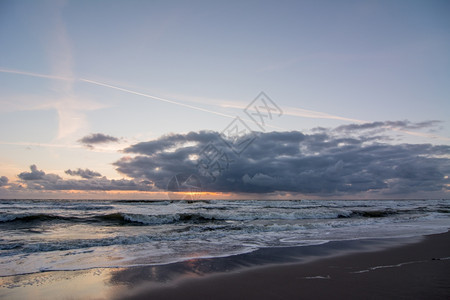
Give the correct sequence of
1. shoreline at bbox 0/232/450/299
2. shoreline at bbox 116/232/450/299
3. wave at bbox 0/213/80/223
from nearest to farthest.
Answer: shoreline at bbox 116/232/450/299 → shoreline at bbox 0/232/450/299 → wave at bbox 0/213/80/223

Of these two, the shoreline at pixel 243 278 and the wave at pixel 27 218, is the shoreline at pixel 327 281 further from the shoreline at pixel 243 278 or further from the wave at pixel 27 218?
the wave at pixel 27 218

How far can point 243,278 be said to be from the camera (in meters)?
6.01

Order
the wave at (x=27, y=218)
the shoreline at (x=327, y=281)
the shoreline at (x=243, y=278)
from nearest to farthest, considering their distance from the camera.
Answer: the shoreline at (x=327, y=281)
the shoreline at (x=243, y=278)
the wave at (x=27, y=218)

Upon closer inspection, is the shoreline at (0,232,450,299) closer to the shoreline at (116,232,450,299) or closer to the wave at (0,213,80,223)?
the shoreline at (116,232,450,299)

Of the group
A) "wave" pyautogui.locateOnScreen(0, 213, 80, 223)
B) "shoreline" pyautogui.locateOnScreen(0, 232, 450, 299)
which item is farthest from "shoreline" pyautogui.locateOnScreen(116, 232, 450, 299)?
"wave" pyautogui.locateOnScreen(0, 213, 80, 223)

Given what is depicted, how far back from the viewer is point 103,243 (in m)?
10.5

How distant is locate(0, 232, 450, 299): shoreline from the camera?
505 centimetres

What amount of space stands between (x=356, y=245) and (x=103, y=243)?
30.5 feet

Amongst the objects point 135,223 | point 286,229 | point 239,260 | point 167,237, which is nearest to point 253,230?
point 286,229

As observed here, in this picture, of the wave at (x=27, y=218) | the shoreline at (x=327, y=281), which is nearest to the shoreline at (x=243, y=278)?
the shoreline at (x=327, y=281)

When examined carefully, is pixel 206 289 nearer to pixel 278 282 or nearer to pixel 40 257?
pixel 278 282

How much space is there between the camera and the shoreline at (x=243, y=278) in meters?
5.05

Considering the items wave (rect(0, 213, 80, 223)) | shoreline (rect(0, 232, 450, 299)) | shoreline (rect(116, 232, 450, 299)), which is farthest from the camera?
wave (rect(0, 213, 80, 223))

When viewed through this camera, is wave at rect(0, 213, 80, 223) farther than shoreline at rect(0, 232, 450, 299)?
Yes
